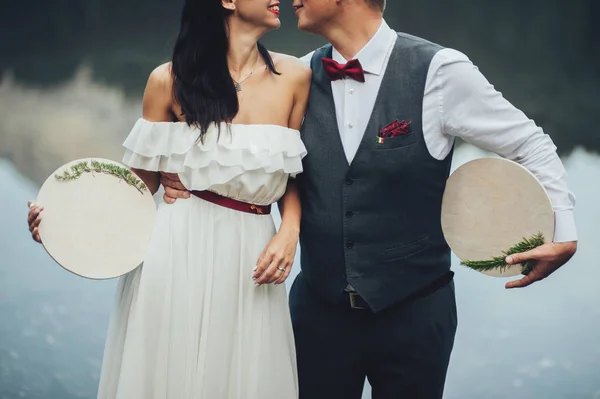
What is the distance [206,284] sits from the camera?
8.18 feet

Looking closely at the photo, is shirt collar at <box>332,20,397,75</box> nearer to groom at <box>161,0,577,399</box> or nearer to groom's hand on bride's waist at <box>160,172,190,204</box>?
groom at <box>161,0,577,399</box>

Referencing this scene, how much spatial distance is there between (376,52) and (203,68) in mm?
471

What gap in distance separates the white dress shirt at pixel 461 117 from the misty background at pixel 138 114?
2263mm

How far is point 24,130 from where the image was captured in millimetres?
5082

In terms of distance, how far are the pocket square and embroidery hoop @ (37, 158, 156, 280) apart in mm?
638

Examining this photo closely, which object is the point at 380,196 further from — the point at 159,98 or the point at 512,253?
the point at 159,98

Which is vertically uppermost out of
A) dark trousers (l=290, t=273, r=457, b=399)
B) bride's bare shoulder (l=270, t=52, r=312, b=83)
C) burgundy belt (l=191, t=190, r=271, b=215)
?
bride's bare shoulder (l=270, t=52, r=312, b=83)

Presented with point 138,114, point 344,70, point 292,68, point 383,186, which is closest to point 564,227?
point 383,186

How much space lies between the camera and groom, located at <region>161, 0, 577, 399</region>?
2537 millimetres

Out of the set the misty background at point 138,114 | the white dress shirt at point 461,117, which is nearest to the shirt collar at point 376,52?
the white dress shirt at point 461,117

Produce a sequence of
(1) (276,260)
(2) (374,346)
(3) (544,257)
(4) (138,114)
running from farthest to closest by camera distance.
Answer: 1. (4) (138,114)
2. (2) (374,346)
3. (1) (276,260)
4. (3) (544,257)

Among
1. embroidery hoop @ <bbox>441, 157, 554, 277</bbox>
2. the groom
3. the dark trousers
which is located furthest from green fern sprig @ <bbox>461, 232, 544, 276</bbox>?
the dark trousers

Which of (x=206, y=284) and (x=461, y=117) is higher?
(x=461, y=117)

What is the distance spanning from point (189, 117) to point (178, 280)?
0.42 meters
